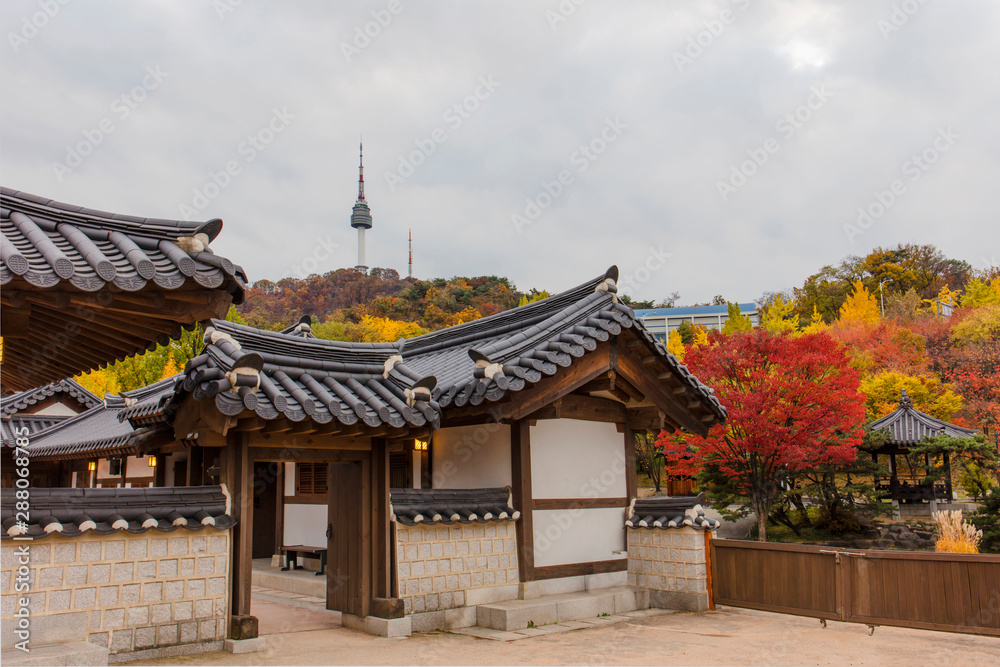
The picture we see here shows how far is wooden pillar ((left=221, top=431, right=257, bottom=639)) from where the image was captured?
7152 mm

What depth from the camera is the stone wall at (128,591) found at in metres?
5.92

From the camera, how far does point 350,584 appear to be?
875cm

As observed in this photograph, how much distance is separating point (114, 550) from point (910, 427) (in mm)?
A: 25410

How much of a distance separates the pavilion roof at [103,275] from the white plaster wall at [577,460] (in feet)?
20.1

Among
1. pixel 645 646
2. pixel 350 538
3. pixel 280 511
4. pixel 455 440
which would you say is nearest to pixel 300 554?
pixel 280 511

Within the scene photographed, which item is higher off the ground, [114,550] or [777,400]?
[777,400]

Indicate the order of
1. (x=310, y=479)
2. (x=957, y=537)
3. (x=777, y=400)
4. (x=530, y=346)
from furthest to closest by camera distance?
(x=777, y=400)
(x=310, y=479)
(x=957, y=537)
(x=530, y=346)

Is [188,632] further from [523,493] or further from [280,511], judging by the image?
[280,511]

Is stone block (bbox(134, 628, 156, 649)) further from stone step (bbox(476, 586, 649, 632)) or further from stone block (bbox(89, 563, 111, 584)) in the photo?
stone step (bbox(476, 586, 649, 632))

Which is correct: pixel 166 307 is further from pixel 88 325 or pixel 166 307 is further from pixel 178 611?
pixel 178 611

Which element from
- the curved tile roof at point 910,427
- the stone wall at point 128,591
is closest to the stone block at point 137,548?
the stone wall at point 128,591

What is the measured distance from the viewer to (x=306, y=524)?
13.4 meters

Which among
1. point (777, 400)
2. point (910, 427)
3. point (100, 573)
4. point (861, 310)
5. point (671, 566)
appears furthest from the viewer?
point (861, 310)

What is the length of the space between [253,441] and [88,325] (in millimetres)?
2919
